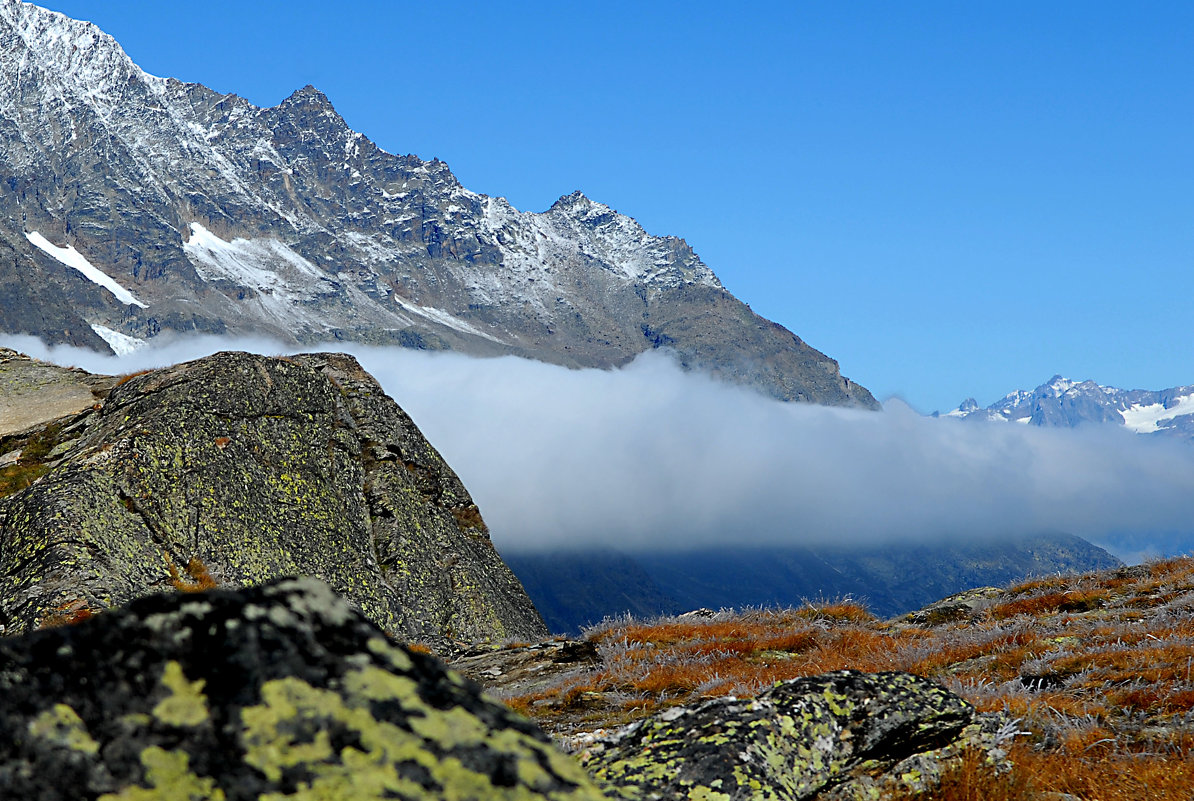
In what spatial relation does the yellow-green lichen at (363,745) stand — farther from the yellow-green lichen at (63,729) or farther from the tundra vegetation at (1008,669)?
the tundra vegetation at (1008,669)

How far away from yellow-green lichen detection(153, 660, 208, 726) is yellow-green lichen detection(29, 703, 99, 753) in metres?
0.23

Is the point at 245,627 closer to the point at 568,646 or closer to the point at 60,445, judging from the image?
the point at 568,646

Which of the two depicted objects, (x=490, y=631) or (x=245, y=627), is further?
(x=490, y=631)

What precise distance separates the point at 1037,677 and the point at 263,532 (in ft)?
57.7

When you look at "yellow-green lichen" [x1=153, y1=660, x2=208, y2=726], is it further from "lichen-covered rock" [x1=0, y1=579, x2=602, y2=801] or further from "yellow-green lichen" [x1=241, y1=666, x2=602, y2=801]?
"yellow-green lichen" [x1=241, y1=666, x2=602, y2=801]

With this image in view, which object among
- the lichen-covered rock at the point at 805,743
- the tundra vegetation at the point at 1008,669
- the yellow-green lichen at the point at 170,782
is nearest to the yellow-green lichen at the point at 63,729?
the yellow-green lichen at the point at 170,782

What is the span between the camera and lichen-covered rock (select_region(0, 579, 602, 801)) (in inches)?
118

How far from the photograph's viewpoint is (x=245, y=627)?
3229mm

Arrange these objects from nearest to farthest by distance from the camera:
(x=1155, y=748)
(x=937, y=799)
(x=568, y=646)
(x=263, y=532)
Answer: (x=937, y=799) < (x=1155, y=748) < (x=568, y=646) < (x=263, y=532)

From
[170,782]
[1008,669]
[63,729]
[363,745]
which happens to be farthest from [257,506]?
[363,745]

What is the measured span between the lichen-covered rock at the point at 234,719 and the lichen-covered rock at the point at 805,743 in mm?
2431

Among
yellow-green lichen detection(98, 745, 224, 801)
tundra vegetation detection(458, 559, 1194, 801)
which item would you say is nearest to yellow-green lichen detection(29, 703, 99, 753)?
yellow-green lichen detection(98, 745, 224, 801)

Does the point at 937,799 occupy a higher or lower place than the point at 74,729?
lower

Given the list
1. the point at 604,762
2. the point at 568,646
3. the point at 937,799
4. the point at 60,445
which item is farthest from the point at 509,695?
the point at 60,445
